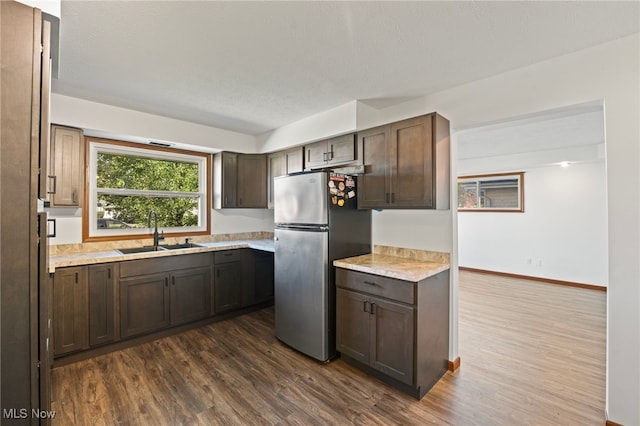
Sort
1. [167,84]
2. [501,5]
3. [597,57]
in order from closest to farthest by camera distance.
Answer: [501,5], [597,57], [167,84]

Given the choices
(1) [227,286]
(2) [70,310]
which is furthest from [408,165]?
(2) [70,310]

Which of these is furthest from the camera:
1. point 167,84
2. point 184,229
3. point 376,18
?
point 184,229

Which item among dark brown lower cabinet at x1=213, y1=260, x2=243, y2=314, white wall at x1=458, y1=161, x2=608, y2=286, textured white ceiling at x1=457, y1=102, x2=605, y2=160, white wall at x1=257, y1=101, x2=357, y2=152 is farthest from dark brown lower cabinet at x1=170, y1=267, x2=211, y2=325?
white wall at x1=458, y1=161, x2=608, y2=286

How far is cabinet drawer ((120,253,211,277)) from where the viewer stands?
291cm

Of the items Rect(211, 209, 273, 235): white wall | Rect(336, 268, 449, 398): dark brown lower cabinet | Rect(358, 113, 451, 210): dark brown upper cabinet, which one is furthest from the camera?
Rect(211, 209, 273, 235): white wall

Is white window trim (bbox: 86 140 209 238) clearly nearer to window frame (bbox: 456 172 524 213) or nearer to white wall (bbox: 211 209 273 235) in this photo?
white wall (bbox: 211 209 273 235)

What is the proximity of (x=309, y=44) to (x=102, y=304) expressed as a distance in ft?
9.76

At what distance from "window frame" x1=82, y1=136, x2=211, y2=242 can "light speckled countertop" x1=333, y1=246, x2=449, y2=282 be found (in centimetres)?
237

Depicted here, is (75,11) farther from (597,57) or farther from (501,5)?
(597,57)

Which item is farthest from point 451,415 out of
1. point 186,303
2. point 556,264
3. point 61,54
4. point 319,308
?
point 556,264

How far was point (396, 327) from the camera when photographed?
2215 millimetres

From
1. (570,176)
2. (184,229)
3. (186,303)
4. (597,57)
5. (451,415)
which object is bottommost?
(451,415)

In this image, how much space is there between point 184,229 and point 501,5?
3.95 metres

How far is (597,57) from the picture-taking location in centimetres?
189
